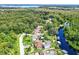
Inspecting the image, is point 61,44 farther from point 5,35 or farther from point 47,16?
point 5,35

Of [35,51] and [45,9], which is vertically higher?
[45,9]

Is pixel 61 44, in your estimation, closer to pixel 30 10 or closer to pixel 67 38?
pixel 67 38

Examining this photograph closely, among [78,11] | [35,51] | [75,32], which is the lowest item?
[35,51]

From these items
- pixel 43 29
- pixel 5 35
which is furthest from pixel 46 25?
pixel 5 35

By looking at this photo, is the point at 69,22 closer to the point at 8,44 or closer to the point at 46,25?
the point at 46,25

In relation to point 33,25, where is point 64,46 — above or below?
below

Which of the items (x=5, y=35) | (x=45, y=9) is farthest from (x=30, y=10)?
(x=5, y=35)
